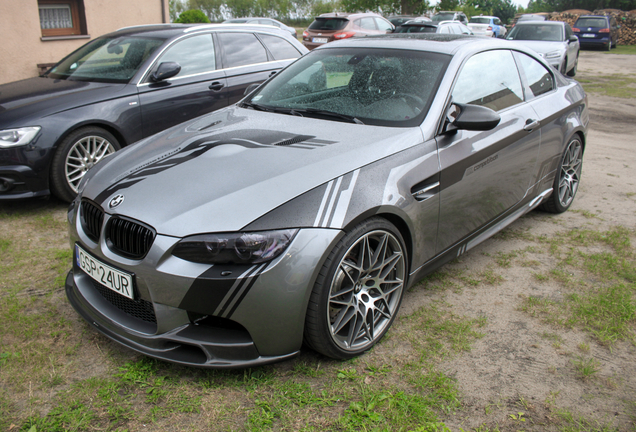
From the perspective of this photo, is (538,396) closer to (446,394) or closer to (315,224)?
(446,394)

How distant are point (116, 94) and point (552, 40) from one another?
483 inches

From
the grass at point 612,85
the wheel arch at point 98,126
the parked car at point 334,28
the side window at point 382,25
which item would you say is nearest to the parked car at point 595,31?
the grass at point 612,85

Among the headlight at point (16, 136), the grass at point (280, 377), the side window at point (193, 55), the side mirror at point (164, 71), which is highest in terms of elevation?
the side window at point (193, 55)

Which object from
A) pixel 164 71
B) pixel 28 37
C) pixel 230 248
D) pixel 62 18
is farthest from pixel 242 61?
pixel 62 18

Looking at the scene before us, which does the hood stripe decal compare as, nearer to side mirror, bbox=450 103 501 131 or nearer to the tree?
side mirror, bbox=450 103 501 131

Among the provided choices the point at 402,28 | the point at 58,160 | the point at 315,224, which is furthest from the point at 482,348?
the point at 402,28

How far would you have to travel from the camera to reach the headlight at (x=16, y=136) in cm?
427

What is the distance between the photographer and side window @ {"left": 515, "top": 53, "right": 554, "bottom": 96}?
13.1 feet

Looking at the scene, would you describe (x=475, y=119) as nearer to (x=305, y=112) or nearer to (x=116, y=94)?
(x=305, y=112)

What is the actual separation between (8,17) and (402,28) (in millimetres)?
11777

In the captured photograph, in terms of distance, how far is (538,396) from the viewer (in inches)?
95.0

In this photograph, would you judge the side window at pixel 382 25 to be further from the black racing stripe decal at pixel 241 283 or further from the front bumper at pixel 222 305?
the black racing stripe decal at pixel 241 283

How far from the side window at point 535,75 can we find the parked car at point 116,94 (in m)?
3.10

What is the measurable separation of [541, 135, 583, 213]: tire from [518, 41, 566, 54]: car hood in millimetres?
8759
